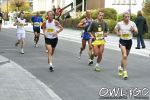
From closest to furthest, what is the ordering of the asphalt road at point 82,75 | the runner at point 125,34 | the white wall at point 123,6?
1. the asphalt road at point 82,75
2. the runner at point 125,34
3. the white wall at point 123,6

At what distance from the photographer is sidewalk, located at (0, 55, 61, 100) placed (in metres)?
11.1

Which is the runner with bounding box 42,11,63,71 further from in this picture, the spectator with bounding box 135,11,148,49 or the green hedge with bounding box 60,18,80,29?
the green hedge with bounding box 60,18,80,29

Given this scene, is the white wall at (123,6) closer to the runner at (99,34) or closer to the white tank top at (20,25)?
the white tank top at (20,25)

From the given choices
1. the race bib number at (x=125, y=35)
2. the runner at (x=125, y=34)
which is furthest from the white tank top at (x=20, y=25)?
the race bib number at (x=125, y=35)

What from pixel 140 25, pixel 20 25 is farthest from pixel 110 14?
pixel 20 25

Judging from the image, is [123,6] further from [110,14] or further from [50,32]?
[50,32]

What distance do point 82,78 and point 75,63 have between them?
4.20 meters

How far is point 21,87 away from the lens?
1240 cm

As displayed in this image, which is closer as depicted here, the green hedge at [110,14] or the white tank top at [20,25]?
the white tank top at [20,25]

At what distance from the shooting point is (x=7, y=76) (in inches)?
564

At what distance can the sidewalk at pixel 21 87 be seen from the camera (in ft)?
36.4

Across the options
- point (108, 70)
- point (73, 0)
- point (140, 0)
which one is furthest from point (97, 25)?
point (73, 0)

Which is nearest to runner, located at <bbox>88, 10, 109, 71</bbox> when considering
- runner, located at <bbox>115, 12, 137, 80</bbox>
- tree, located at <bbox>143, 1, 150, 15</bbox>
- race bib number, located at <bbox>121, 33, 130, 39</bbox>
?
runner, located at <bbox>115, 12, 137, 80</bbox>

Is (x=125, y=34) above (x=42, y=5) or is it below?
below
